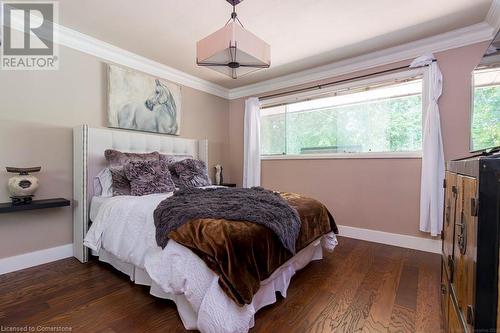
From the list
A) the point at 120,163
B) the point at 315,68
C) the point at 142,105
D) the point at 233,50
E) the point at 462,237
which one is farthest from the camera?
the point at 315,68

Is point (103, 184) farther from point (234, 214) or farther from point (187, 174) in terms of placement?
point (234, 214)

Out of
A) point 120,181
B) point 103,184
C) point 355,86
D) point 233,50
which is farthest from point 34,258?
point 355,86

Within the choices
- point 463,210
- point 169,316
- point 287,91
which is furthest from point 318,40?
point 169,316

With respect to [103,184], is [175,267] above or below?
below

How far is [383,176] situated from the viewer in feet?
10.1

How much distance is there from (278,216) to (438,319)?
1.20 meters

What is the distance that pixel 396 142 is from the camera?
9.99 feet

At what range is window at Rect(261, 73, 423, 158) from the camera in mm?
2971

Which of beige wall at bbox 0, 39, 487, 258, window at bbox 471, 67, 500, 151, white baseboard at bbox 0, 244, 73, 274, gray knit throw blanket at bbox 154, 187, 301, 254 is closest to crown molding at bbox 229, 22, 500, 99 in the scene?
beige wall at bbox 0, 39, 487, 258

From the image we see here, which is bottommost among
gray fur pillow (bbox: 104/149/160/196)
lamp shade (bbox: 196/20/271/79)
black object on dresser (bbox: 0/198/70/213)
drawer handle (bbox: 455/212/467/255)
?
black object on dresser (bbox: 0/198/70/213)

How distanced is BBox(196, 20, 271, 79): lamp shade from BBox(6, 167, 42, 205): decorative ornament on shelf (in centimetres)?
189

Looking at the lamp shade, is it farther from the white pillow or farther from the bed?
the white pillow

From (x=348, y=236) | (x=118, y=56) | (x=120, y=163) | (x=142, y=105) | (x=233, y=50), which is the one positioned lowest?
(x=348, y=236)

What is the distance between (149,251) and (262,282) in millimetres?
801
